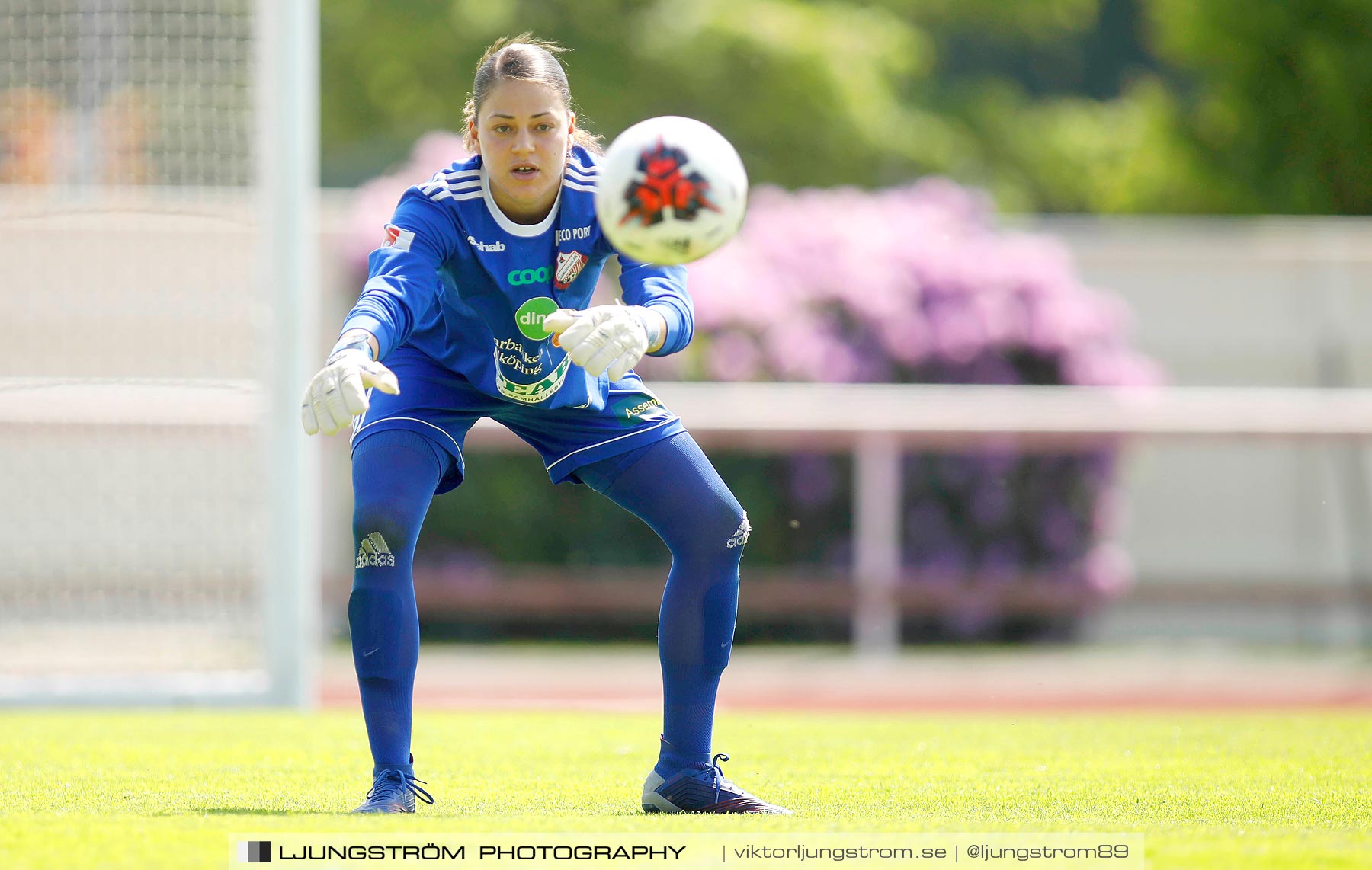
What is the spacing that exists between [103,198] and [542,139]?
201 inches

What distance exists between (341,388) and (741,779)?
2006 millimetres

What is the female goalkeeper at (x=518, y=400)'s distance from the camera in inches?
163

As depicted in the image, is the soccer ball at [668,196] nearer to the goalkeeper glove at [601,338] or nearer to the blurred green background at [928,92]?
the goalkeeper glove at [601,338]

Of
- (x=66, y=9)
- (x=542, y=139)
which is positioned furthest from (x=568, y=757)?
(x=66, y=9)

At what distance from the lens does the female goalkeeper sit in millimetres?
4137

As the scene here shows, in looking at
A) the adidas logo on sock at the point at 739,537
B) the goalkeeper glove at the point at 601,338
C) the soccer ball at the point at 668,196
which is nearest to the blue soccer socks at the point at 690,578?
the adidas logo on sock at the point at 739,537

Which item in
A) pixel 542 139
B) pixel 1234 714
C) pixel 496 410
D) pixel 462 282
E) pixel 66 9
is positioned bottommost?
pixel 1234 714

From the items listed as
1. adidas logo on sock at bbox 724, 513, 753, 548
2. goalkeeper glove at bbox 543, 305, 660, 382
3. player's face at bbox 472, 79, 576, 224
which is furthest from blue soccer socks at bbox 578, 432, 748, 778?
player's face at bbox 472, 79, 576, 224

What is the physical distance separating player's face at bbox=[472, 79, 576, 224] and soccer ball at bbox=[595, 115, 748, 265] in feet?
0.75

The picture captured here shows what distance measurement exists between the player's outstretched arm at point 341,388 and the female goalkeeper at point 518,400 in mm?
188

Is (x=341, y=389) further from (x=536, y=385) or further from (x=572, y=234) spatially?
(x=572, y=234)

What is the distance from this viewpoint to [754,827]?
3.81m

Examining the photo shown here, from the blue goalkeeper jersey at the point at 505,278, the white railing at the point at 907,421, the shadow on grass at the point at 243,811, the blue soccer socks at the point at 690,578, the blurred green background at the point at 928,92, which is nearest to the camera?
the shadow on grass at the point at 243,811

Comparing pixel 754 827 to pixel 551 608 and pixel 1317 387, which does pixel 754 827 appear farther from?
pixel 1317 387
